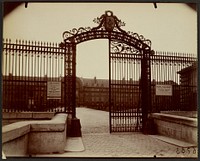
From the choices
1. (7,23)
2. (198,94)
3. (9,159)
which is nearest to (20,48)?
(7,23)

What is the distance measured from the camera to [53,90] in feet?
18.9

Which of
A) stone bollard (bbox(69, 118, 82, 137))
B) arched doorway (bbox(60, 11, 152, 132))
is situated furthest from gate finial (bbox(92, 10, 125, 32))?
stone bollard (bbox(69, 118, 82, 137))

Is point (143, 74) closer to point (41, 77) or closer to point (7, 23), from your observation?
point (41, 77)

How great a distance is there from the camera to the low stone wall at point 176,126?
5.37 meters

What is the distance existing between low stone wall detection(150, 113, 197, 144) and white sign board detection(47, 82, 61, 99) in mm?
2420

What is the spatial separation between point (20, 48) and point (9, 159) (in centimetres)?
235

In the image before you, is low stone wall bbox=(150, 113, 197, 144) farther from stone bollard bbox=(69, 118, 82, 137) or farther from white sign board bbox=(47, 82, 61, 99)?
white sign board bbox=(47, 82, 61, 99)

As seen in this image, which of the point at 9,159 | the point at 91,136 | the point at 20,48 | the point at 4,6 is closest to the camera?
the point at 9,159

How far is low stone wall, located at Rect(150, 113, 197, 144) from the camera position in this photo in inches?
211

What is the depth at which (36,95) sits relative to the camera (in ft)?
19.0

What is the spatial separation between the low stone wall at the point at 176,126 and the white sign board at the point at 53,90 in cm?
242

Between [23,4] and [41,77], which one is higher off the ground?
[23,4]

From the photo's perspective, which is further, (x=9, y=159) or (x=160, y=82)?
(x=160, y=82)

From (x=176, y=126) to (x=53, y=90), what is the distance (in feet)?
9.19
